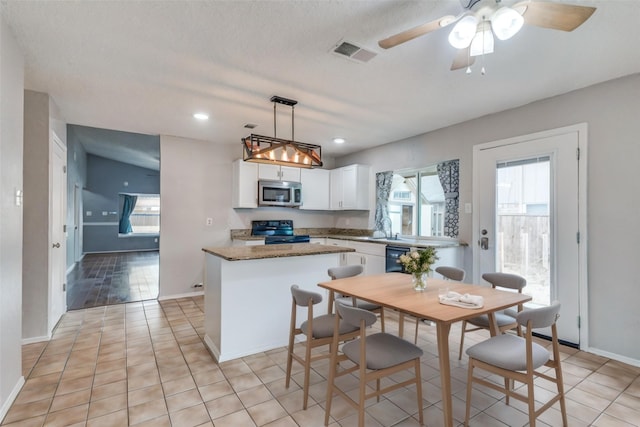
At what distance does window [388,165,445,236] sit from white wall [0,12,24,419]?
429 cm

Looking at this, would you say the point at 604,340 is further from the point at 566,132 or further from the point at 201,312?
the point at 201,312

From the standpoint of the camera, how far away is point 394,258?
399cm

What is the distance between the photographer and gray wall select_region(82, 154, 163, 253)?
29.2 ft

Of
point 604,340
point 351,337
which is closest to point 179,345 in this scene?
point 351,337

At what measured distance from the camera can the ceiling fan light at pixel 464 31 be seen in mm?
1481

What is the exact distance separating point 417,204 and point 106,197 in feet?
29.6

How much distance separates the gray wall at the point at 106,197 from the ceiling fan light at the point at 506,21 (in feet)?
34.4

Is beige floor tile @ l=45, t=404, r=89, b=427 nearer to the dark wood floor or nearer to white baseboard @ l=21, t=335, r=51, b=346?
white baseboard @ l=21, t=335, r=51, b=346

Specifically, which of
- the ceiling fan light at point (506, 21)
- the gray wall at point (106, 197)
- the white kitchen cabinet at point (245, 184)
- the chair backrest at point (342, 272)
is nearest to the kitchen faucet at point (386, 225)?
the white kitchen cabinet at point (245, 184)

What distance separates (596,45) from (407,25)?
4.56ft

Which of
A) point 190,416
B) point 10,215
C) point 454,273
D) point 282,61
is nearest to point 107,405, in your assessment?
point 190,416

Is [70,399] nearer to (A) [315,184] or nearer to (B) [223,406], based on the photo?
(B) [223,406]

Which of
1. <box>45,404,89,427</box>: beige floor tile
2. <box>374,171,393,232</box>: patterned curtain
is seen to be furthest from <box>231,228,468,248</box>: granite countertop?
<box>45,404,89,427</box>: beige floor tile

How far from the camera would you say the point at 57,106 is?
3287 mm
